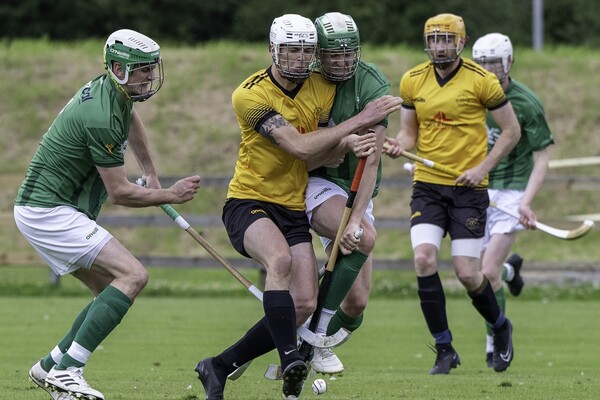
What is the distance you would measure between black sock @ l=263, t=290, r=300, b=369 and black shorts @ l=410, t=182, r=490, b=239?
2712 mm

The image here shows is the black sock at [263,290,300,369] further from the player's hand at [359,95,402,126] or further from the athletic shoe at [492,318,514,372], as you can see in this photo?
the athletic shoe at [492,318,514,372]

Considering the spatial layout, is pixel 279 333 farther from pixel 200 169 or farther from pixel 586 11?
pixel 586 11

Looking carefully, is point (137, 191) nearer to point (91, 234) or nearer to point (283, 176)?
point (91, 234)

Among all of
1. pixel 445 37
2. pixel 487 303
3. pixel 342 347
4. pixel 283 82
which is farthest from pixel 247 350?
pixel 342 347

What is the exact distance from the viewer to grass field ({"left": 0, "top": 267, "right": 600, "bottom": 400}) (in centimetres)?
805

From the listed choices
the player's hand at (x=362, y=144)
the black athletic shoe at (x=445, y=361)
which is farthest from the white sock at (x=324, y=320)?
the black athletic shoe at (x=445, y=361)

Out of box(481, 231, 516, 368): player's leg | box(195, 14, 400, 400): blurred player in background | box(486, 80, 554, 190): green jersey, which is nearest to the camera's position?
box(195, 14, 400, 400): blurred player in background

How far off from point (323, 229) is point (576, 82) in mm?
19522

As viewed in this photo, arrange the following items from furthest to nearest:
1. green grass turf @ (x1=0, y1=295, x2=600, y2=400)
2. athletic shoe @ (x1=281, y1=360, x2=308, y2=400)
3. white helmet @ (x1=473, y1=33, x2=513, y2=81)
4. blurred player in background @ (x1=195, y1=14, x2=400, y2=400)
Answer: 1. white helmet @ (x1=473, y1=33, x2=513, y2=81)
2. green grass turf @ (x1=0, y1=295, x2=600, y2=400)
3. blurred player in background @ (x1=195, y1=14, x2=400, y2=400)
4. athletic shoe @ (x1=281, y1=360, x2=308, y2=400)

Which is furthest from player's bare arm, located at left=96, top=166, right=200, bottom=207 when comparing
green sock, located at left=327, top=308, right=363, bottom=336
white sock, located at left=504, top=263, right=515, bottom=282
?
white sock, located at left=504, top=263, right=515, bottom=282

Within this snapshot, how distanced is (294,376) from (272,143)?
1.41m

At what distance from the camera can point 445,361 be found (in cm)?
927

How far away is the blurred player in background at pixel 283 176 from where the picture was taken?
7125 millimetres

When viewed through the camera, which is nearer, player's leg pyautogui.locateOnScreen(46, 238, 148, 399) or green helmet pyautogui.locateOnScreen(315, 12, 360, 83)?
player's leg pyautogui.locateOnScreen(46, 238, 148, 399)
